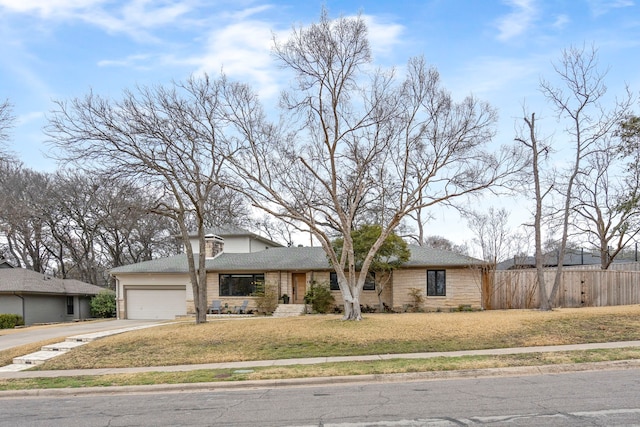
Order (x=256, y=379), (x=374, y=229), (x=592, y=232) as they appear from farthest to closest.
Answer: (x=592, y=232) → (x=374, y=229) → (x=256, y=379)

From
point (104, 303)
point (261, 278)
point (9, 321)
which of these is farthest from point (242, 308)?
point (9, 321)

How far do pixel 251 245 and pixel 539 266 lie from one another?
1782 cm

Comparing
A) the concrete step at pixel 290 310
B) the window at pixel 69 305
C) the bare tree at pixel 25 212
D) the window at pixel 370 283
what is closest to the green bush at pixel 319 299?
the concrete step at pixel 290 310

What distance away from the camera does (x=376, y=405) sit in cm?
820

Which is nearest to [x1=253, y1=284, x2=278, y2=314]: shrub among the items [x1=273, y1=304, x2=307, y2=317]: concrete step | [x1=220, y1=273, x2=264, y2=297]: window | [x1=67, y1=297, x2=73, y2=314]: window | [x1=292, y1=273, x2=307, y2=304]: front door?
[x1=273, y1=304, x2=307, y2=317]: concrete step

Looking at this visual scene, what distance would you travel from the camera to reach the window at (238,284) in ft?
98.8

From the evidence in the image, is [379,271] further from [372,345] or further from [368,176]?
[372,345]

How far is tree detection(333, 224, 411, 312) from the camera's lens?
26297 mm

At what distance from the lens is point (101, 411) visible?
8.67 meters

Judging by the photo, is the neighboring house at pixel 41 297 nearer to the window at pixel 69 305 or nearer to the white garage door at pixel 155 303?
the window at pixel 69 305

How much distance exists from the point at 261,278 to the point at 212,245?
4.32 m

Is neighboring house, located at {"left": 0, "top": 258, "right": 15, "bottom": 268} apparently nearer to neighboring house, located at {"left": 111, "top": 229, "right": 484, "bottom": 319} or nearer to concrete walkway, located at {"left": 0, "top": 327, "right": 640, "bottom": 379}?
neighboring house, located at {"left": 111, "top": 229, "right": 484, "bottom": 319}


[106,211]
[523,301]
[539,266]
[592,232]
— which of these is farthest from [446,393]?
[106,211]

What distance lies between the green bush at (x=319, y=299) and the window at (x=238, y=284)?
3.29m
